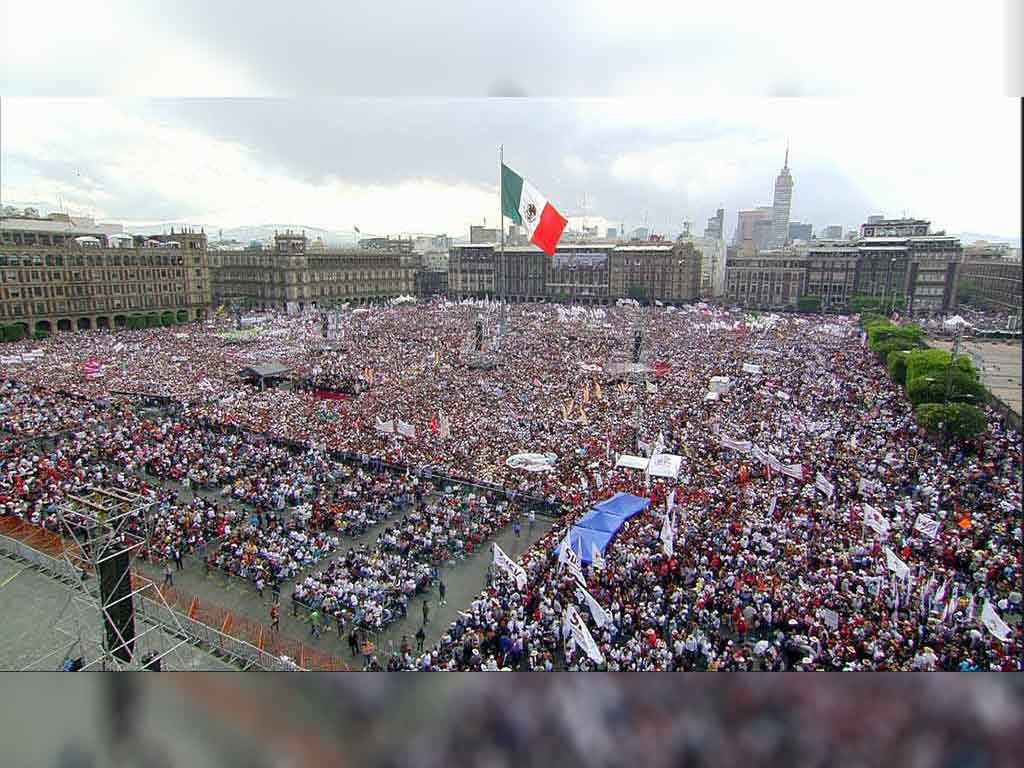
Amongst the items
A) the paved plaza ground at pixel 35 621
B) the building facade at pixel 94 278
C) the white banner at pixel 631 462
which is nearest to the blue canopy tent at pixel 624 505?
the white banner at pixel 631 462

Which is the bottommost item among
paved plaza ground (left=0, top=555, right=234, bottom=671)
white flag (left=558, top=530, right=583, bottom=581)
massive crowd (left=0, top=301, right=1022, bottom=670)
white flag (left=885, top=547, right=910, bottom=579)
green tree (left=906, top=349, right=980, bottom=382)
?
paved plaza ground (left=0, top=555, right=234, bottom=671)

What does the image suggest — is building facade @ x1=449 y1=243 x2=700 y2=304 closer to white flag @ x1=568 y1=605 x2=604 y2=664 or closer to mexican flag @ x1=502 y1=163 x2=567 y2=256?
mexican flag @ x1=502 y1=163 x2=567 y2=256

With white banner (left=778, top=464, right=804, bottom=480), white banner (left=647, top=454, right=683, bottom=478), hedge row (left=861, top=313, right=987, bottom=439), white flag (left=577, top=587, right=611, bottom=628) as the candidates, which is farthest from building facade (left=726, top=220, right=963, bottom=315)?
white flag (left=577, top=587, right=611, bottom=628)

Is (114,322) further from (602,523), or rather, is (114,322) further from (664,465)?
(602,523)

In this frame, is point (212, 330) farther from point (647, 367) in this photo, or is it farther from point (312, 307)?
point (647, 367)

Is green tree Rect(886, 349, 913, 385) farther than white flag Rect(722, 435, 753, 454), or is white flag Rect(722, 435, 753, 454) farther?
green tree Rect(886, 349, 913, 385)

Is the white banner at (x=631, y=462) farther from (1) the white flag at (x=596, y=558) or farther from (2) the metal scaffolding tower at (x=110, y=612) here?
(2) the metal scaffolding tower at (x=110, y=612)
